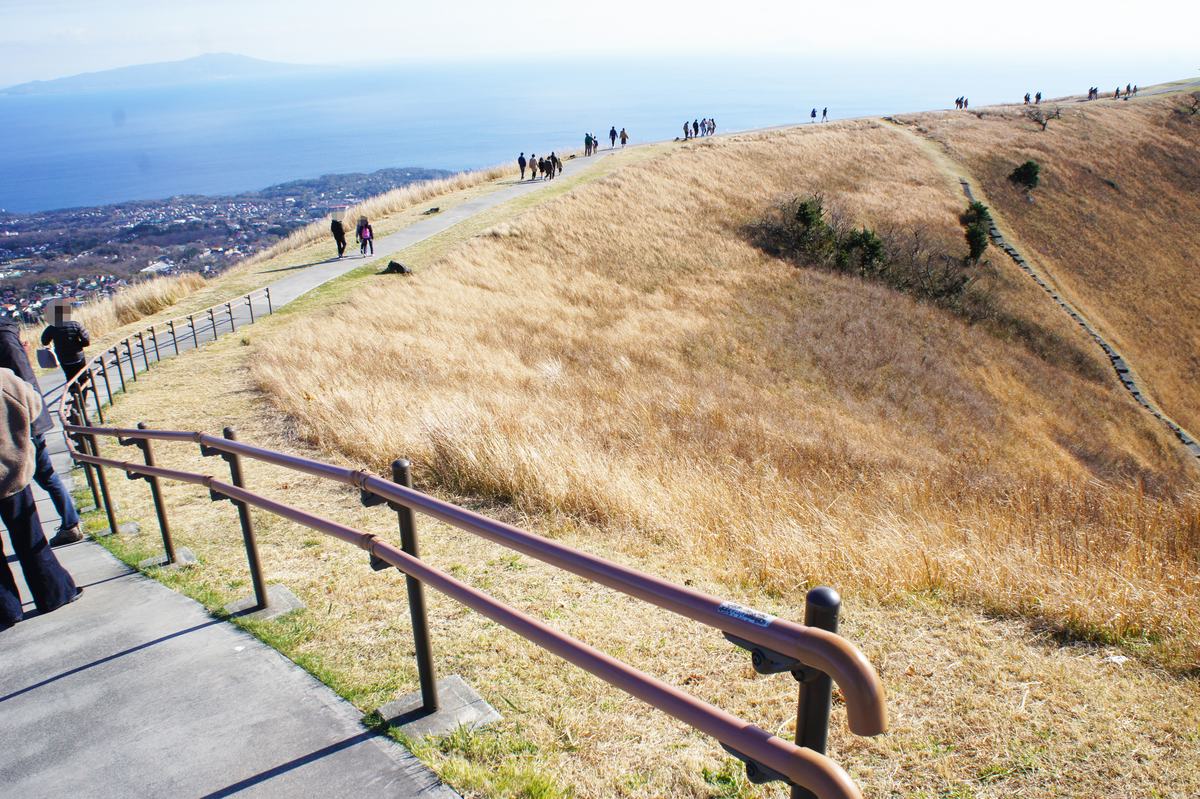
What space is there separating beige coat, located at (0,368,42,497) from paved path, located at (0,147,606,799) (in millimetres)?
986

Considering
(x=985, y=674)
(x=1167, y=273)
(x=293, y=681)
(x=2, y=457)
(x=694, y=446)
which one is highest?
(x=2, y=457)

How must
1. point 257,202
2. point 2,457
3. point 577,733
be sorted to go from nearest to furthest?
point 577,733, point 2,457, point 257,202

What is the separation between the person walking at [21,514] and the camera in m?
4.65

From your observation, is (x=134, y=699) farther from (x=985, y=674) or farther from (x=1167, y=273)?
(x=1167, y=273)

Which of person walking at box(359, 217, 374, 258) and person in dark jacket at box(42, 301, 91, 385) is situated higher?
person in dark jacket at box(42, 301, 91, 385)

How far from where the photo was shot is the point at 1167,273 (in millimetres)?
38688

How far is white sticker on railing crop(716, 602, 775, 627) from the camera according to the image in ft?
5.94

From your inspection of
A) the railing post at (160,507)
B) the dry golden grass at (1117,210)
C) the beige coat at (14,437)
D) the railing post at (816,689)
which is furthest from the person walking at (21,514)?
the dry golden grass at (1117,210)

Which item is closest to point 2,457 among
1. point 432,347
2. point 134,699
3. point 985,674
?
point 134,699

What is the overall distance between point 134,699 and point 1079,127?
237 ft

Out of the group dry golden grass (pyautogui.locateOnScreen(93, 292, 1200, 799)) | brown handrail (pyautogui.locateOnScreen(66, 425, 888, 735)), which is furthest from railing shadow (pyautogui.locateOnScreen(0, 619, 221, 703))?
brown handrail (pyautogui.locateOnScreen(66, 425, 888, 735))

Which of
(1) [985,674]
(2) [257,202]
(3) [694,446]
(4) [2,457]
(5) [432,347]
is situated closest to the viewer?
(1) [985,674]

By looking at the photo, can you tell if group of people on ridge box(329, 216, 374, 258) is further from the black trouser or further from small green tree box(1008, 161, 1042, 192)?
small green tree box(1008, 161, 1042, 192)

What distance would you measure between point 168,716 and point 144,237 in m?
83.9
